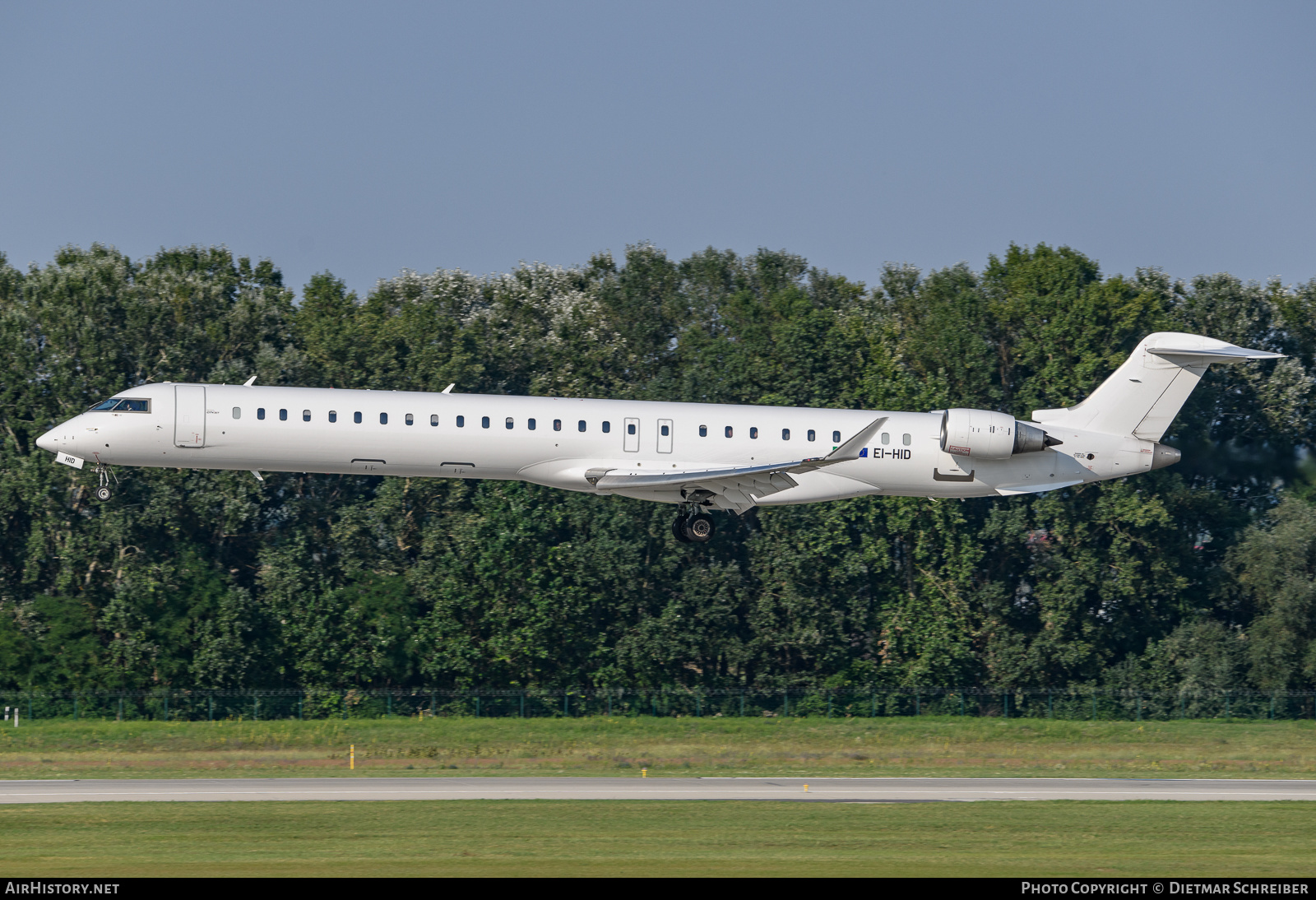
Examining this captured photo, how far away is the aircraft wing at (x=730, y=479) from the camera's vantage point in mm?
30391

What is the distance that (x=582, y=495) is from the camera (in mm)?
53406

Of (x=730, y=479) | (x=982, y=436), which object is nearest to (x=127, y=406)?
(x=730, y=479)

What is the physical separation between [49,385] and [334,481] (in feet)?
34.6

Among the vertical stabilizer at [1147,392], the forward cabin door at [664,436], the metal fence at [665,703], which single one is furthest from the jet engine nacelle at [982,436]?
the metal fence at [665,703]

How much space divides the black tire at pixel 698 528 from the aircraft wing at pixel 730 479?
0.49 m

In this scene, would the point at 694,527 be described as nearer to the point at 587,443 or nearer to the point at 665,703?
the point at 587,443

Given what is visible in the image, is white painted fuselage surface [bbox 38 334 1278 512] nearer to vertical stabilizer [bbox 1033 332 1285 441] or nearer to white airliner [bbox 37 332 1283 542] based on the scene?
white airliner [bbox 37 332 1283 542]

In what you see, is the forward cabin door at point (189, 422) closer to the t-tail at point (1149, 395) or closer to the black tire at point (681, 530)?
the black tire at point (681, 530)

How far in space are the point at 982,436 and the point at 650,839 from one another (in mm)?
13710

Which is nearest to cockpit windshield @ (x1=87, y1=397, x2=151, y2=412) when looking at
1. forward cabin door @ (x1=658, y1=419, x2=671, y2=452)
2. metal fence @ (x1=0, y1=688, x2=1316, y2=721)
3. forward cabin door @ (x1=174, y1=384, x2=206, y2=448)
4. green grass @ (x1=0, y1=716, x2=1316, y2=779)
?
forward cabin door @ (x1=174, y1=384, x2=206, y2=448)

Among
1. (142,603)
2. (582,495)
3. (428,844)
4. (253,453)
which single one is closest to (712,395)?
(582,495)

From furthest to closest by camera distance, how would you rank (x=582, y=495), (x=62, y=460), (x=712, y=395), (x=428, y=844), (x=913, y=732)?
(x=712, y=395) < (x=582, y=495) < (x=913, y=732) < (x=62, y=460) < (x=428, y=844)

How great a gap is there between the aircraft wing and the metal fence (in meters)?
17.7

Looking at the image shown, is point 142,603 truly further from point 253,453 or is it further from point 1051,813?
point 1051,813
